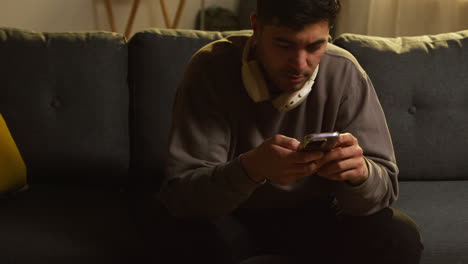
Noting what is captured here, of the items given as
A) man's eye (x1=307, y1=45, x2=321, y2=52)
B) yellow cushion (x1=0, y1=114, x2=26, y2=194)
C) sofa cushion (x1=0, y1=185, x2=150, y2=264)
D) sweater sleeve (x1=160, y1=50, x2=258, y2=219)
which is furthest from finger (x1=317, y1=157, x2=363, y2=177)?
yellow cushion (x1=0, y1=114, x2=26, y2=194)

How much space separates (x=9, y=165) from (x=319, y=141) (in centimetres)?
93

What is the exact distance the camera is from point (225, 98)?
131 cm

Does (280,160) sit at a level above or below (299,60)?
below

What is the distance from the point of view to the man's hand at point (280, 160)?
3.47ft

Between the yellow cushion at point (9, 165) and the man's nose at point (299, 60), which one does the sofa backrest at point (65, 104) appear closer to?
the yellow cushion at point (9, 165)

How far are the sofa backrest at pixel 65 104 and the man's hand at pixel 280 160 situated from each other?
2.28 feet

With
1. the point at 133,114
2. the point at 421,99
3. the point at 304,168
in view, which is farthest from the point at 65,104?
the point at 421,99

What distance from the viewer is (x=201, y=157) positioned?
125 cm

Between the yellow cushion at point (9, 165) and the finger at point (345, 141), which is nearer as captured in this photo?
the finger at point (345, 141)

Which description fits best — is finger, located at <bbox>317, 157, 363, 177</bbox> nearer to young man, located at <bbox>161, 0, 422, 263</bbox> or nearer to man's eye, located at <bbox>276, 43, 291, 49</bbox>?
young man, located at <bbox>161, 0, 422, 263</bbox>

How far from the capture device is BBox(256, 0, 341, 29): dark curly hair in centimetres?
116

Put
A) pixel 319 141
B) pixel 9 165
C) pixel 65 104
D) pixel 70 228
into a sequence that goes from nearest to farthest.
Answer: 1. pixel 319 141
2. pixel 70 228
3. pixel 9 165
4. pixel 65 104

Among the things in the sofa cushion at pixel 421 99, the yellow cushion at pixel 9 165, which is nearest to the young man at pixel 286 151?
the sofa cushion at pixel 421 99

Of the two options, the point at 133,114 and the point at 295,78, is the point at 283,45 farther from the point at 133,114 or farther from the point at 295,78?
the point at 133,114
